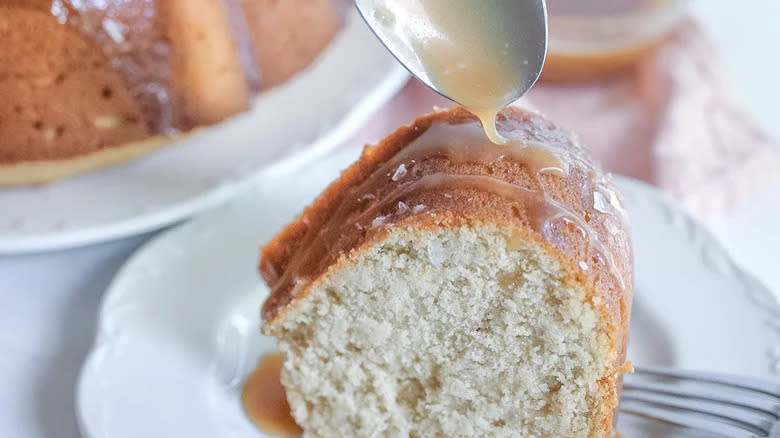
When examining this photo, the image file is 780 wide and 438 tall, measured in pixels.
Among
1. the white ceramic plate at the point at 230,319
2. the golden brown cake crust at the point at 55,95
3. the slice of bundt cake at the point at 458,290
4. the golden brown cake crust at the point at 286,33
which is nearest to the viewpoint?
the slice of bundt cake at the point at 458,290

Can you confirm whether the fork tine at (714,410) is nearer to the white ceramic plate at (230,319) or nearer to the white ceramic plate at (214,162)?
the white ceramic plate at (230,319)

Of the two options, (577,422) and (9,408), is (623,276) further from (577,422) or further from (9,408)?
(9,408)

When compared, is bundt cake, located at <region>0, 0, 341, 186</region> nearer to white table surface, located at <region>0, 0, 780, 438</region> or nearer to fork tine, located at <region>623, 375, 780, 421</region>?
white table surface, located at <region>0, 0, 780, 438</region>

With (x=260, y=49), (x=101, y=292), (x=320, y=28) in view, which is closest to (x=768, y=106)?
(x=320, y=28)

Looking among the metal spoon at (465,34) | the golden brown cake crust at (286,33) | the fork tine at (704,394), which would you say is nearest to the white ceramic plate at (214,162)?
the golden brown cake crust at (286,33)

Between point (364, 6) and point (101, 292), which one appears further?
point (101, 292)

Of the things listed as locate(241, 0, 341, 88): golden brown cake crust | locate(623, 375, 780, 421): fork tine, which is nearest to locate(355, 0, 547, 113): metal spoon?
locate(623, 375, 780, 421): fork tine
